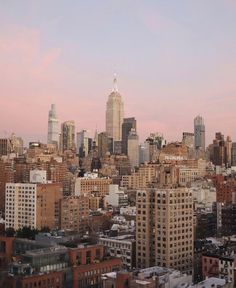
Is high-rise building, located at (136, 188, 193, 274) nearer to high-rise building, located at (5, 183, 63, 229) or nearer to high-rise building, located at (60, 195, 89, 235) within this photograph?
high-rise building, located at (60, 195, 89, 235)

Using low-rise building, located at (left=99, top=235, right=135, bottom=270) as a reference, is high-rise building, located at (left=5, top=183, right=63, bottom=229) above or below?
above

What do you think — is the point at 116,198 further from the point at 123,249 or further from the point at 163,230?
the point at 163,230

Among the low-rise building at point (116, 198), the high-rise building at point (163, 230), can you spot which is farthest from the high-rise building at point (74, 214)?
the high-rise building at point (163, 230)

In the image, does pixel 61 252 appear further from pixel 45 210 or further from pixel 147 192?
pixel 45 210

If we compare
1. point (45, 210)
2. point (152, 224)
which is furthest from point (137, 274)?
point (45, 210)

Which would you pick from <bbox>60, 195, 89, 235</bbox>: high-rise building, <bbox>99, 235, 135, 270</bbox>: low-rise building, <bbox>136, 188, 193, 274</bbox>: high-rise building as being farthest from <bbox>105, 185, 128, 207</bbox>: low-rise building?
<bbox>136, 188, 193, 274</bbox>: high-rise building

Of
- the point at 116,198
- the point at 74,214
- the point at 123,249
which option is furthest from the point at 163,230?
the point at 116,198

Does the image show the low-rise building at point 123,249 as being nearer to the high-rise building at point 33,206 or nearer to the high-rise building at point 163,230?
the high-rise building at point 163,230

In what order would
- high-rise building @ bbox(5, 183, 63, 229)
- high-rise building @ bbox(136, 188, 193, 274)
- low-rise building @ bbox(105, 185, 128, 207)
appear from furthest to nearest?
low-rise building @ bbox(105, 185, 128, 207)
high-rise building @ bbox(5, 183, 63, 229)
high-rise building @ bbox(136, 188, 193, 274)
